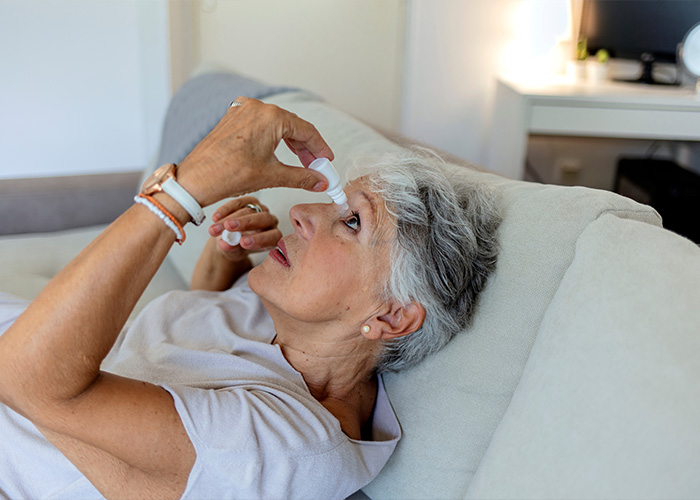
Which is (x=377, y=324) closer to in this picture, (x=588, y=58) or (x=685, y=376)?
(x=685, y=376)

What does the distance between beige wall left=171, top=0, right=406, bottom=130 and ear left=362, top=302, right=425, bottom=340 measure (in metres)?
2.44

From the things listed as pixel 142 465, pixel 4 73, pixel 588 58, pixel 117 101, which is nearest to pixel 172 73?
pixel 117 101

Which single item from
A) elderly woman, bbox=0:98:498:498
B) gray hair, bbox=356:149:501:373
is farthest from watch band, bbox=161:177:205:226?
gray hair, bbox=356:149:501:373

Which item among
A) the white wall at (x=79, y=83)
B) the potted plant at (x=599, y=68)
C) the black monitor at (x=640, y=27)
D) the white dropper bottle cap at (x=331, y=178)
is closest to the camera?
the white dropper bottle cap at (x=331, y=178)

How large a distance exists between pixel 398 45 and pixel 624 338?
123 inches

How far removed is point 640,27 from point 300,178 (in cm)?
289

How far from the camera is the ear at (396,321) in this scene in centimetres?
105

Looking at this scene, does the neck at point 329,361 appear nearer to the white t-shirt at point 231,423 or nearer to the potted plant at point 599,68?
the white t-shirt at point 231,423

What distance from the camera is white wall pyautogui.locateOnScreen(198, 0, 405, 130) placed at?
129 inches

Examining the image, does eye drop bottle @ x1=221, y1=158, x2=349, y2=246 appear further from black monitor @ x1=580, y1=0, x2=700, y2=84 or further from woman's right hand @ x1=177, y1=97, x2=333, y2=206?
black monitor @ x1=580, y1=0, x2=700, y2=84

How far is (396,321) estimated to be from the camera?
3.52 feet

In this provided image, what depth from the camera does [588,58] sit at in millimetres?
3342

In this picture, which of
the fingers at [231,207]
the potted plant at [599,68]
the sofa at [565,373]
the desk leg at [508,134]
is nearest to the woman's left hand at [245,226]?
the fingers at [231,207]

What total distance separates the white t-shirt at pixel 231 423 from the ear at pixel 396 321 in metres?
0.15
